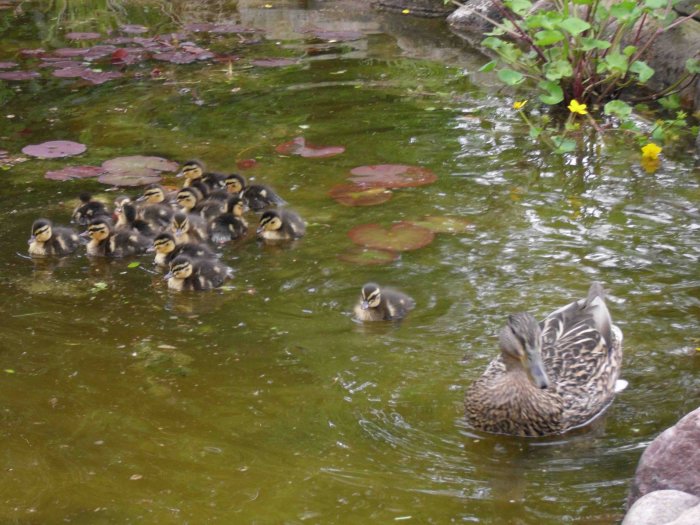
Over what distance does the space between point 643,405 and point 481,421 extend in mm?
651

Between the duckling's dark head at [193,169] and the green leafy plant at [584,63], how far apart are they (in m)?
1.86

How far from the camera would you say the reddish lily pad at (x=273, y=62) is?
974 centimetres

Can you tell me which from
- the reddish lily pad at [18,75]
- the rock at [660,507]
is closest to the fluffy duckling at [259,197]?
the rock at [660,507]

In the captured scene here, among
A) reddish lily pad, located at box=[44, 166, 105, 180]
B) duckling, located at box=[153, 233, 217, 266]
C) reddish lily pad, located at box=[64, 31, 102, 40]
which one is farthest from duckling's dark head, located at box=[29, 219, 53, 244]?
reddish lily pad, located at box=[64, 31, 102, 40]

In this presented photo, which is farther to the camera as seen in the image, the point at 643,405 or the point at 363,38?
the point at 363,38

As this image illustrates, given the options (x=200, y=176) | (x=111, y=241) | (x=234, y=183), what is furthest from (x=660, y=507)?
(x=200, y=176)

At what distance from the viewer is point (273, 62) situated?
9820 mm

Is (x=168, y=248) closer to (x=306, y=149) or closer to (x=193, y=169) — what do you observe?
(x=193, y=169)

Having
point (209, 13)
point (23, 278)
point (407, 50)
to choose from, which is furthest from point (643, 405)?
point (209, 13)

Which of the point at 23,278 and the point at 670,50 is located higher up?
the point at 670,50

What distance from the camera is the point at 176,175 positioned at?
7027mm

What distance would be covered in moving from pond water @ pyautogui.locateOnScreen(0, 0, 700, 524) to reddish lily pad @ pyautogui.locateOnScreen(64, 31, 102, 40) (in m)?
2.53

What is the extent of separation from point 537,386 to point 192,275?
2.02 metres

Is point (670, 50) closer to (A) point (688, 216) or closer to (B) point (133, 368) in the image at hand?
(A) point (688, 216)
